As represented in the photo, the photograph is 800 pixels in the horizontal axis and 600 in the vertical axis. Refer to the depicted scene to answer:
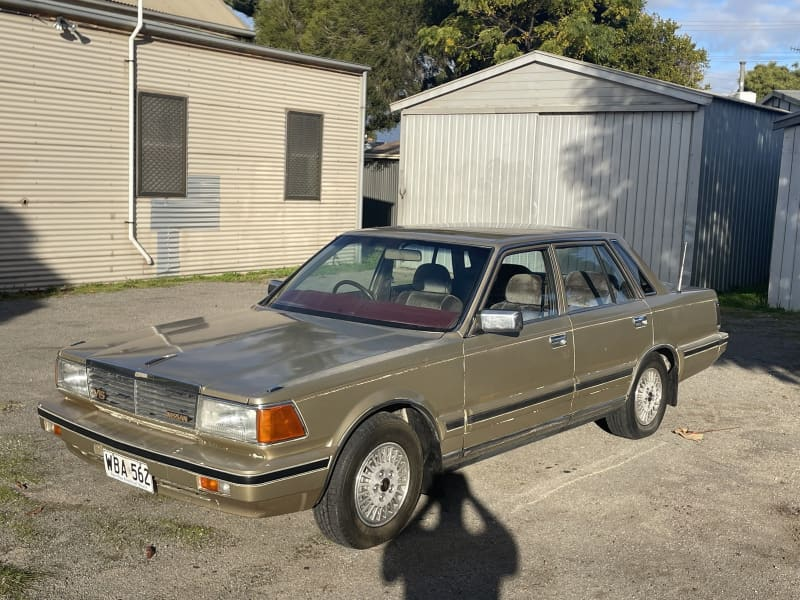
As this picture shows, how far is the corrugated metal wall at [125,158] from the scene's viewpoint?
13.4m

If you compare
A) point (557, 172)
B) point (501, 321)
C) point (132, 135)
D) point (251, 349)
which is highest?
point (132, 135)

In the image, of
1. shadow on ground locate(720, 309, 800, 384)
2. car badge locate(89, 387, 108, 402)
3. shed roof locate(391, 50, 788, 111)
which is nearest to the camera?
car badge locate(89, 387, 108, 402)

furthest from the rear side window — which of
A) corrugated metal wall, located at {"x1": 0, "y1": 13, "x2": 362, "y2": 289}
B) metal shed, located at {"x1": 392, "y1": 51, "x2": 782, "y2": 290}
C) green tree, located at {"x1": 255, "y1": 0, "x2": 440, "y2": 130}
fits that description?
green tree, located at {"x1": 255, "y1": 0, "x2": 440, "y2": 130}

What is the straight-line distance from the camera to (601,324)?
6.14 meters

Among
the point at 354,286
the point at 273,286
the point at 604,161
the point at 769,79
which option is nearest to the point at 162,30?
the point at 604,161

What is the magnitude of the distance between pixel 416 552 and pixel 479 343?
1240 millimetres

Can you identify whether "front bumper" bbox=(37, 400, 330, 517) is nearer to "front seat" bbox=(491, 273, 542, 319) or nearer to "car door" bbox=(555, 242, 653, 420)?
"front seat" bbox=(491, 273, 542, 319)

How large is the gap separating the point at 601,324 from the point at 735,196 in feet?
33.8

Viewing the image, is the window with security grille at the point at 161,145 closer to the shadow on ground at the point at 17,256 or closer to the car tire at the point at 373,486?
the shadow on ground at the point at 17,256

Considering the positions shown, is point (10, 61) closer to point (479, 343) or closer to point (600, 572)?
point (479, 343)

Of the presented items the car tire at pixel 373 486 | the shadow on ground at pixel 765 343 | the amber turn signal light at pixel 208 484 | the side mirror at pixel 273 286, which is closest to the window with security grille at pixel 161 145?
the shadow on ground at pixel 765 343

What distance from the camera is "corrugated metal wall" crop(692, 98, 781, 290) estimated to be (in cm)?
1449

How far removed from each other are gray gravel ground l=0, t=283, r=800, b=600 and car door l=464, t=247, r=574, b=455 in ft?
1.53

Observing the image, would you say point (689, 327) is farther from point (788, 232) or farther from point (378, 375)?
point (788, 232)
